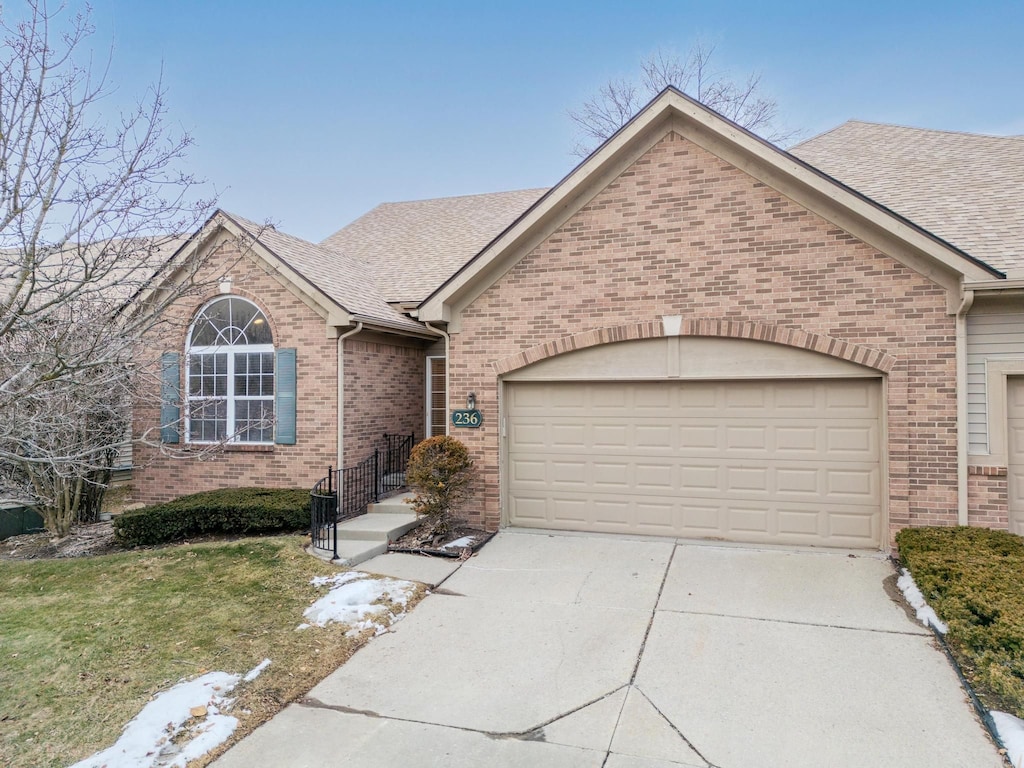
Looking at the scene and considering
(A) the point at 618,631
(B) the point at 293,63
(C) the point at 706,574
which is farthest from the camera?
(B) the point at 293,63

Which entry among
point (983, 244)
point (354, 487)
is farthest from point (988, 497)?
point (354, 487)

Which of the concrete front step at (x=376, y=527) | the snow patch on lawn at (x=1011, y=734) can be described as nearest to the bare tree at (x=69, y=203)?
the concrete front step at (x=376, y=527)

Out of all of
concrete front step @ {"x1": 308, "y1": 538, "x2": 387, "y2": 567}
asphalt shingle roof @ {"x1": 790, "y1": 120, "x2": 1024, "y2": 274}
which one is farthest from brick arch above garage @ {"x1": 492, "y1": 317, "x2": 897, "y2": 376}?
concrete front step @ {"x1": 308, "y1": 538, "x2": 387, "y2": 567}

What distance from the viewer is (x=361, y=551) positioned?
7.88m

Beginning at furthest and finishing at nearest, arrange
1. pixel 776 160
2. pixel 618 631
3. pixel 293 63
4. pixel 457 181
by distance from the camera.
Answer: pixel 457 181 → pixel 293 63 → pixel 776 160 → pixel 618 631

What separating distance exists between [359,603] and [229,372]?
6.17m

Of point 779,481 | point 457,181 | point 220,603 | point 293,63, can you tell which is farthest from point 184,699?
point 457,181

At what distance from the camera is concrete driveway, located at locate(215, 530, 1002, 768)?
12.8 ft

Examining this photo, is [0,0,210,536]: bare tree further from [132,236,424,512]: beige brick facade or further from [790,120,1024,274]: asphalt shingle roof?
[790,120,1024,274]: asphalt shingle roof

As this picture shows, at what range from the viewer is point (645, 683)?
474 cm

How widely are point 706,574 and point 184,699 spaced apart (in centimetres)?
540

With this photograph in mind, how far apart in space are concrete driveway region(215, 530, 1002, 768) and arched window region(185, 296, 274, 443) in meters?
5.58

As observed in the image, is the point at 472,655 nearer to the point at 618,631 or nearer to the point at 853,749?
the point at 618,631

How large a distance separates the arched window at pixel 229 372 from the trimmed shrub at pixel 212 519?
69.0 inches
